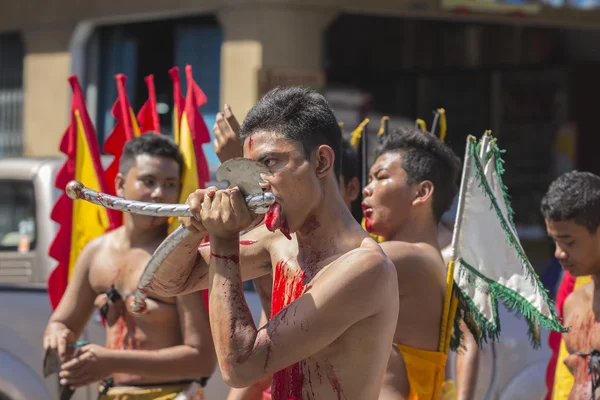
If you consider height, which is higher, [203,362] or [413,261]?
[413,261]

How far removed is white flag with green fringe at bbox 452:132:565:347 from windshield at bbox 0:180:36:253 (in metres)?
3.09

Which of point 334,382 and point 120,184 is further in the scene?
point 120,184

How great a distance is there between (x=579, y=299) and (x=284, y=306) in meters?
1.68

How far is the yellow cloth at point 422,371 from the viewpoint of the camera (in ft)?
11.7

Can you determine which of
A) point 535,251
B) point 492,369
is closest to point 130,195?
point 492,369

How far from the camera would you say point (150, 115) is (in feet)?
16.6

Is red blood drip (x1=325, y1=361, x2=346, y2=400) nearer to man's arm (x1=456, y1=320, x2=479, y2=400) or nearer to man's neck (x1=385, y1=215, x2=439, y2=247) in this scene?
man's neck (x1=385, y1=215, x2=439, y2=247)

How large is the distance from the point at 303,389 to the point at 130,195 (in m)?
1.89

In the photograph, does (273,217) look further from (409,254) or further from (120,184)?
(120,184)

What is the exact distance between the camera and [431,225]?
3.96m

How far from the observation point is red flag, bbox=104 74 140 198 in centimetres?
499

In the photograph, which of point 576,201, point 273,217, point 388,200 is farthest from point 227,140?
point 576,201

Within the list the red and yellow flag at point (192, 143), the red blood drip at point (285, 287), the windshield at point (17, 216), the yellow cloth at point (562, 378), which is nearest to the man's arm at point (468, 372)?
the yellow cloth at point (562, 378)

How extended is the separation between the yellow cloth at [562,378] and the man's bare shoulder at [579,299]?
0.30 feet
